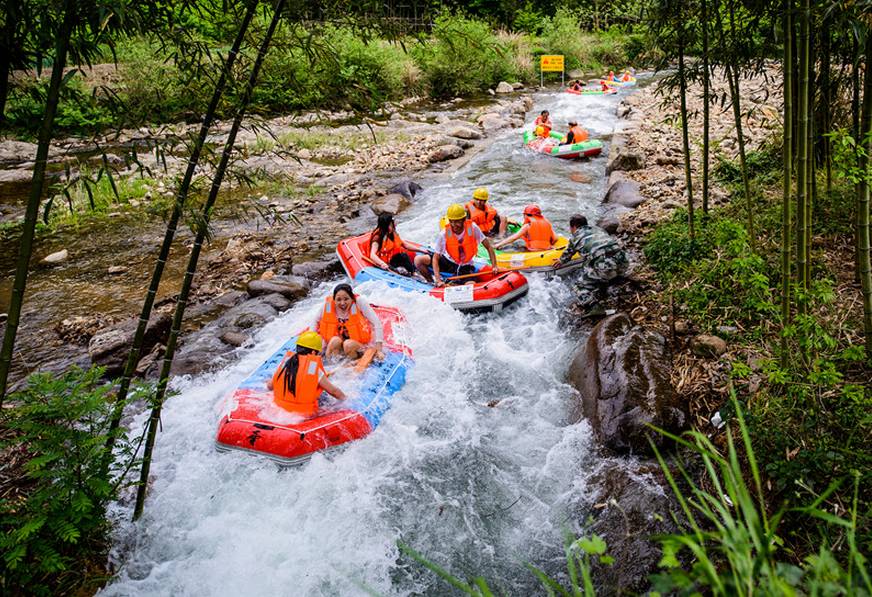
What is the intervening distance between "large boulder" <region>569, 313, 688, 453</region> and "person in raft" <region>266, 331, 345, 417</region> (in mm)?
2150

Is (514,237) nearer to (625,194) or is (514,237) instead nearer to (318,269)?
(625,194)

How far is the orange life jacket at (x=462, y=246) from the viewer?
6910 mm

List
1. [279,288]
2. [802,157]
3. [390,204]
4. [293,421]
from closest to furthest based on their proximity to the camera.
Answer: [802,157]
[293,421]
[279,288]
[390,204]

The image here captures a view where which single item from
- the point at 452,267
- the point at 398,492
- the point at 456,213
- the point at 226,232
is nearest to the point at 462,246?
the point at 452,267

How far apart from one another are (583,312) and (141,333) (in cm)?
464

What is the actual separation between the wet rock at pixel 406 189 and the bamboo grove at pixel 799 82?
227 inches

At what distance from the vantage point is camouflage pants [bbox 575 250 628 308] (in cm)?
594

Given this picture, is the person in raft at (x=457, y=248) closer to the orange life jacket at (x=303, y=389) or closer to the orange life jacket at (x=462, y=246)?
the orange life jacket at (x=462, y=246)

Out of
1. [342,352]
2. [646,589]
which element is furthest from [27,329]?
[646,589]

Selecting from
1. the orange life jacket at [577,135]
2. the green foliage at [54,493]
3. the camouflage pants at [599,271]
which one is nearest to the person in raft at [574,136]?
the orange life jacket at [577,135]

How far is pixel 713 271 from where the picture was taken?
5117mm

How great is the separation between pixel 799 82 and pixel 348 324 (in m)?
3.97

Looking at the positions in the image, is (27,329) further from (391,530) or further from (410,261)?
(391,530)

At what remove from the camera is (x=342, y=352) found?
17.4ft
